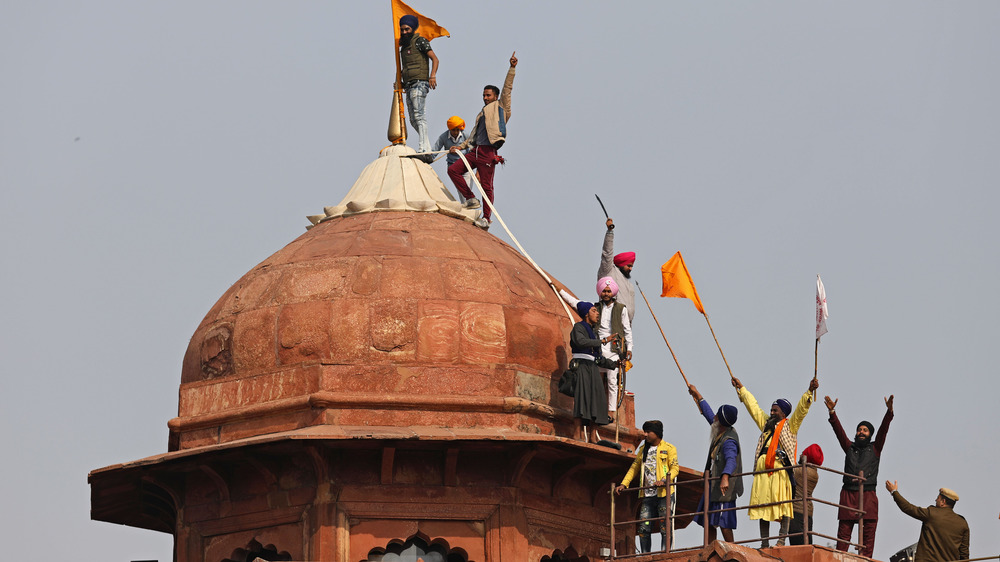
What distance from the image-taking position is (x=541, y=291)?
1064 inches

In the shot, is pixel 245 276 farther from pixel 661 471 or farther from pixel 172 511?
pixel 661 471

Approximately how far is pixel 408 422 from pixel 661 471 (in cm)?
267

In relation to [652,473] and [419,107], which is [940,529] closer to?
[652,473]

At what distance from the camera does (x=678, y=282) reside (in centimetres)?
2750

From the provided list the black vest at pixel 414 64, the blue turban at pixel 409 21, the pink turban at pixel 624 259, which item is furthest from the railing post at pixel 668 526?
the blue turban at pixel 409 21

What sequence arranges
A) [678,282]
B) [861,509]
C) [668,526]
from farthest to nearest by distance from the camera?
[678,282] < [668,526] < [861,509]

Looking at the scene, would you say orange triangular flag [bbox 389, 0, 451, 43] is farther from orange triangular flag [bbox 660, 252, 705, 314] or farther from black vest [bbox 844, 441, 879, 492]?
black vest [bbox 844, 441, 879, 492]

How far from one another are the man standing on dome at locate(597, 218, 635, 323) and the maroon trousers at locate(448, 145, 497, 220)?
1.74 metres

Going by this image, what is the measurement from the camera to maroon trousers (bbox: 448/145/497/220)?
2830 centimetres

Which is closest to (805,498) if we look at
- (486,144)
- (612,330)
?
(612,330)

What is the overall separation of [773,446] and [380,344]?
4346 mm

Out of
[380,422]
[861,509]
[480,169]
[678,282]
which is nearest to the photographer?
[861,509]

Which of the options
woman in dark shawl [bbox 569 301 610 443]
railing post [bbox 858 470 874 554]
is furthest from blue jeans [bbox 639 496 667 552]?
railing post [bbox 858 470 874 554]

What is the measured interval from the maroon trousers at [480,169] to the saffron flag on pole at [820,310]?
4.26m
